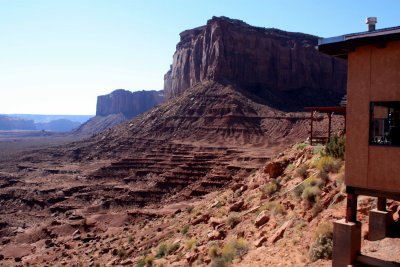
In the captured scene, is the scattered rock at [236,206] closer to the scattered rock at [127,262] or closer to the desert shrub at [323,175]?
the desert shrub at [323,175]

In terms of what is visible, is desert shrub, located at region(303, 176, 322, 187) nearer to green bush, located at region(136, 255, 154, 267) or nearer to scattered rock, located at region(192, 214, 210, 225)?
scattered rock, located at region(192, 214, 210, 225)

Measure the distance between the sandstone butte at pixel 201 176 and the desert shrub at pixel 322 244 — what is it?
30cm

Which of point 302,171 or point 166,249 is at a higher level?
point 302,171

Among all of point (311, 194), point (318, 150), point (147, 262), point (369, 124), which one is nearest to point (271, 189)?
point (318, 150)

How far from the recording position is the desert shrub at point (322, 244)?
12.0 m

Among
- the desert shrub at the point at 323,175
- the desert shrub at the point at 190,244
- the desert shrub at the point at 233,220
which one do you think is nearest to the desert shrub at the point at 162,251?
the desert shrub at the point at 190,244

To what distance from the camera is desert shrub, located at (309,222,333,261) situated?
12.0 metres

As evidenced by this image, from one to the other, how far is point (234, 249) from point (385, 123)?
694cm

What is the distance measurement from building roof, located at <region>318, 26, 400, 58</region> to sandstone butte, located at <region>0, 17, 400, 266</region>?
4.88 metres

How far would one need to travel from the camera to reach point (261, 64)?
9219 centimetres

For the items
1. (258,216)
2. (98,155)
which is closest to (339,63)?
(98,155)

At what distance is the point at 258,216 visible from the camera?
17.1 meters

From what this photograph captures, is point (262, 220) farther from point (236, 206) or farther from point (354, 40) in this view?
point (354, 40)

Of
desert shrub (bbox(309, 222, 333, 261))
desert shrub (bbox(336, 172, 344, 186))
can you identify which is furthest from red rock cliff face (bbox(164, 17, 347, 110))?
desert shrub (bbox(309, 222, 333, 261))
